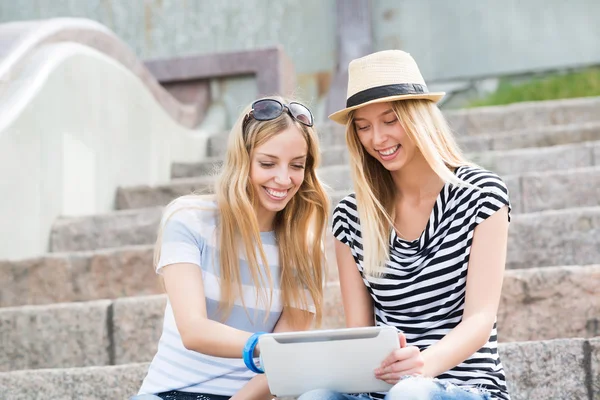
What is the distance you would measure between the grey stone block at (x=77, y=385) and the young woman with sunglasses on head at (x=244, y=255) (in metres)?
0.36

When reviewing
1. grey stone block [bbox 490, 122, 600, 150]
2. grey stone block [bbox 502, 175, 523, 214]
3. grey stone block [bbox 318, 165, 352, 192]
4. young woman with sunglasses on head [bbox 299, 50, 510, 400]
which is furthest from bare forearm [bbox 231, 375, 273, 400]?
grey stone block [bbox 490, 122, 600, 150]

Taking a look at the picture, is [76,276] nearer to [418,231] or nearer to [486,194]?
[418,231]

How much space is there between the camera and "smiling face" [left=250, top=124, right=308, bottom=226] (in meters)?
2.41

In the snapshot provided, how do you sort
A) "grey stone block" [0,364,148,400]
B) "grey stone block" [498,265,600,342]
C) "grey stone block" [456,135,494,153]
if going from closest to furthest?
1. "grey stone block" [0,364,148,400]
2. "grey stone block" [498,265,600,342]
3. "grey stone block" [456,135,494,153]

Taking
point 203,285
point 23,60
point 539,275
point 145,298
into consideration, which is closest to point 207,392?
point 203,285

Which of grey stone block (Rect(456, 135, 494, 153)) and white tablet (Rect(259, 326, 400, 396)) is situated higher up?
grey stone block (Rect(456, 135, 494, 153))

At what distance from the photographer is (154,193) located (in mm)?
4867

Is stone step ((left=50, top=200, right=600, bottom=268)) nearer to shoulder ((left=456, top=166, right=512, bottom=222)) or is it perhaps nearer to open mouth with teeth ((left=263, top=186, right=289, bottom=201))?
shoulder ((left=456, top=166, right=512, bottom=222))

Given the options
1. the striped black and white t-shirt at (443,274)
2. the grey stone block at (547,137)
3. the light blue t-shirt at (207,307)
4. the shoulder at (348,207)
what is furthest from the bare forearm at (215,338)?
the grey stone block at (547,137)

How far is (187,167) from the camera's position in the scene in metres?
5.58

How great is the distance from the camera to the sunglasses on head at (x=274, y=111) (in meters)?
2.44

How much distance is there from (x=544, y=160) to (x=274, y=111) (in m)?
2.26

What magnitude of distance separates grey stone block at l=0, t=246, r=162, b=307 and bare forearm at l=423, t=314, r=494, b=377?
72.7 inches

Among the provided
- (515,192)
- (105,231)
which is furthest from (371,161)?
(105,231)
